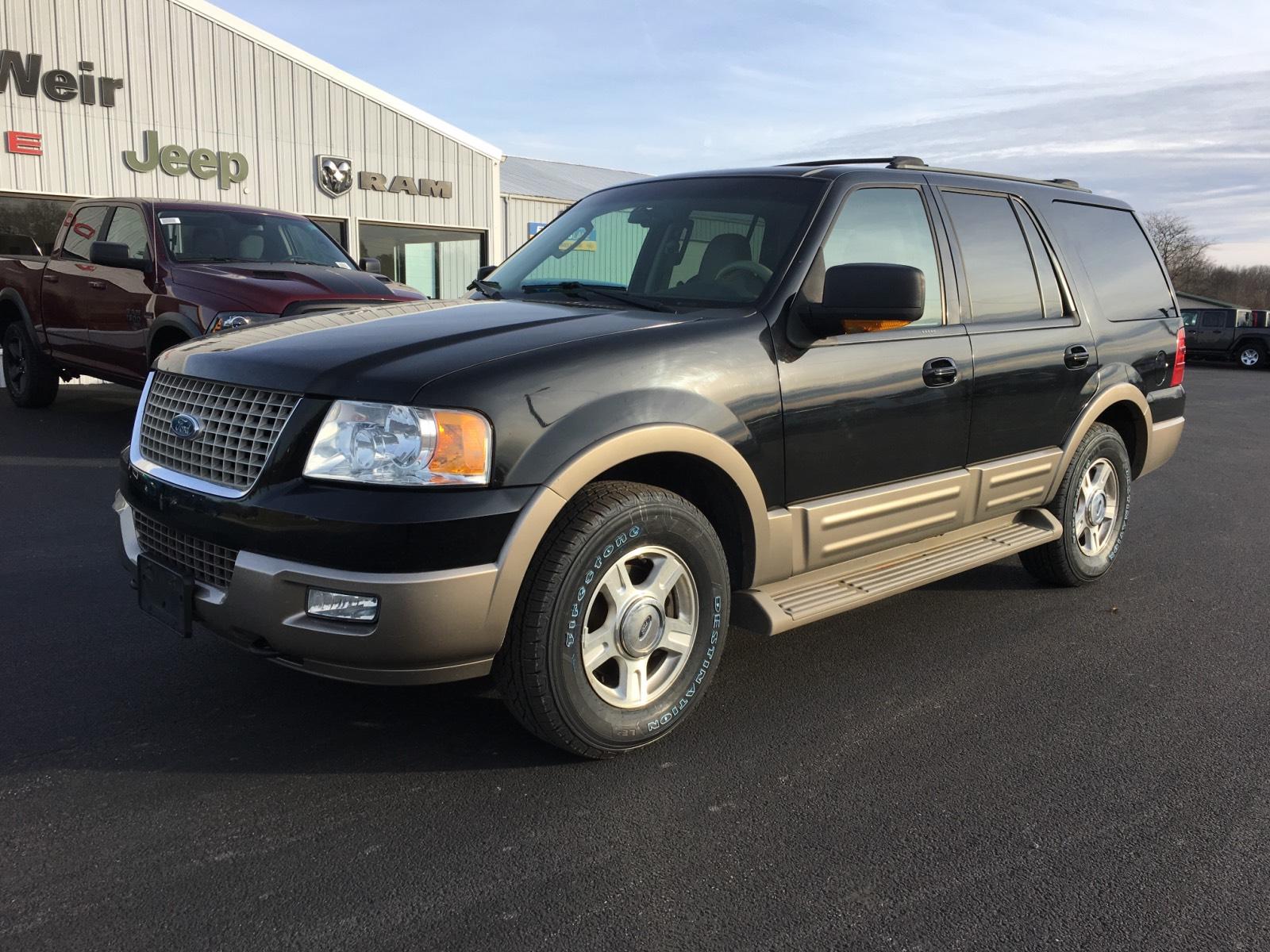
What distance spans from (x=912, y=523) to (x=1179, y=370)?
258cm

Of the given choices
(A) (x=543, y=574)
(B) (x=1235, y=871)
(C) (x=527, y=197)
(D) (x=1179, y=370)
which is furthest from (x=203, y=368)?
(C) (x=527, y=197)

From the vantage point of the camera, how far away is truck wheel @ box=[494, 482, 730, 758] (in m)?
2.92

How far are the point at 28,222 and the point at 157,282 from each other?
23.0 feet

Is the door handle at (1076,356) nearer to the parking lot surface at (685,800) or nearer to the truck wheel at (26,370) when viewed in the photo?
the parking lot surface at (685,800)

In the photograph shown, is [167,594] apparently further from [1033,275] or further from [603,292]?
[1033,275]

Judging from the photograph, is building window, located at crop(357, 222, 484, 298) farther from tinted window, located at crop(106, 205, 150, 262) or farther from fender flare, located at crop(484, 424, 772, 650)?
fender flare, located at crop(484, 424, 772, 650)

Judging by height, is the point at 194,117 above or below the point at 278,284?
above

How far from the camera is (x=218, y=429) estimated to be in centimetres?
309

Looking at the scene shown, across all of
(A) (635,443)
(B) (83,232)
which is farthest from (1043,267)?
(B) (83,232)

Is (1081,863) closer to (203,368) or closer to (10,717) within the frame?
(203,368)

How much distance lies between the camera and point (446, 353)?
2.98 meters

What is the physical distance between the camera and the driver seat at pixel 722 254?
382cm

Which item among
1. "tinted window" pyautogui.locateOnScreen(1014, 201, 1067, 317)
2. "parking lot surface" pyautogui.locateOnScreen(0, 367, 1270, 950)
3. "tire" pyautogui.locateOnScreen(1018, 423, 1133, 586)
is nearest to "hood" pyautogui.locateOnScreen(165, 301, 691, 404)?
"parking lot surface" pyautogui.locateOnScreen(0, 367, 1270, 950)

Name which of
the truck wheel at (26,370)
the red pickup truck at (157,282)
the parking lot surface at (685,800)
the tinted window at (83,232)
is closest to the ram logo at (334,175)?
the truck wheel at (26,370)
